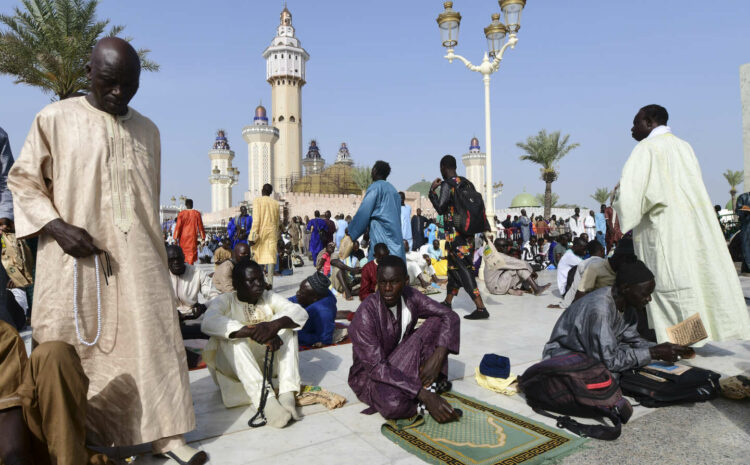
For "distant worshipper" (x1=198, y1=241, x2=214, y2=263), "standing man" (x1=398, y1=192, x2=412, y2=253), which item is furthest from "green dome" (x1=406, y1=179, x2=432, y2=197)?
"standing man" (x1=398, y1=192, x2=412, y2=253)

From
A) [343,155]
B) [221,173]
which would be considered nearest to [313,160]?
[343,155]

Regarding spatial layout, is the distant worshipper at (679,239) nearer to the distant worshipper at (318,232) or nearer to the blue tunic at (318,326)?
the blue tunic at (318,326)

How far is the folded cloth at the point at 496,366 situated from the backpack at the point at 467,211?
2.51 m

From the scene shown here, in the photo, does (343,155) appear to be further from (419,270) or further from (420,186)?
(419,270)

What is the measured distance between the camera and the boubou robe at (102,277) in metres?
2.10

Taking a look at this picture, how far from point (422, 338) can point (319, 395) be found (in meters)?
0.72

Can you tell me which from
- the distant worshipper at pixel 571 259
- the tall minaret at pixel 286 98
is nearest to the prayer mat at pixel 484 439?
the distant worshipper at pixel 571 259

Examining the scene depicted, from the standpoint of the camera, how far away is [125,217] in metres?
2.22

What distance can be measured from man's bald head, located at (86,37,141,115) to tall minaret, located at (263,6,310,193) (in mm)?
42876

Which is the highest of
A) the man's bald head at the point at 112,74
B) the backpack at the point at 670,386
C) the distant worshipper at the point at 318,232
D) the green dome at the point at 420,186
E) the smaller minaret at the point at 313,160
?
the smaller minaret at the point at 313,160

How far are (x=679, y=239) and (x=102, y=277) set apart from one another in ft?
12.4

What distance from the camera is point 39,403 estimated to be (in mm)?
1797

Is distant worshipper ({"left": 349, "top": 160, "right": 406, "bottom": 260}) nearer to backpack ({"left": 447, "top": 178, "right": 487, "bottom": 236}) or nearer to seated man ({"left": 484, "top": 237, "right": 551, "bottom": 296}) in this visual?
backpack ({"left": 447, "top": 178, "right": 487, "bottom": 236})

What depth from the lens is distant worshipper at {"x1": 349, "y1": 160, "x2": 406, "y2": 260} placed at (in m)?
5.08
